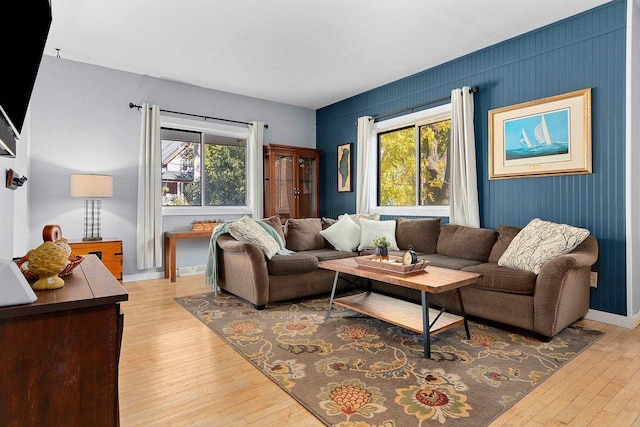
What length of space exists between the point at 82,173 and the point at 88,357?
13.3 feet

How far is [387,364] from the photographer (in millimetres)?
2188

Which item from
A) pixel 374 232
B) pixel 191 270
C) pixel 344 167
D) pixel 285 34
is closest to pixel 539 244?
pixel 374 232

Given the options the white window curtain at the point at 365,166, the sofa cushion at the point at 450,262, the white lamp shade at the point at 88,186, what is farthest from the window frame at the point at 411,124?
the white lamp shade at the point at 88,186

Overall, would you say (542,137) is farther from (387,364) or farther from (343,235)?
(387,364)

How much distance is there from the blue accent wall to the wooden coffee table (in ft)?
4.39

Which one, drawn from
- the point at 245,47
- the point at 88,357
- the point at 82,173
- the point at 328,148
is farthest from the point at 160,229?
the point at 88,357

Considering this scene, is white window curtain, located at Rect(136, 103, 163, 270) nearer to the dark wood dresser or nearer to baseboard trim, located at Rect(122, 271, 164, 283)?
baseboard trim, located at Rect(122, 271, 164, 283)

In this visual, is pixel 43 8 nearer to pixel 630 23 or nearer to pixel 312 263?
pixel 312 263

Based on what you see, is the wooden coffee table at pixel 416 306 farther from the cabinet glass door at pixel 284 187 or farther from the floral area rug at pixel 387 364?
the cabinet glass door at pixel 284 187

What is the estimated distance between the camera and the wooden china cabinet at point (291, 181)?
5.58 meters

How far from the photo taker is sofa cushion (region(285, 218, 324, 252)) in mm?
4281

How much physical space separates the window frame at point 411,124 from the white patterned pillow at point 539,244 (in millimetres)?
1250

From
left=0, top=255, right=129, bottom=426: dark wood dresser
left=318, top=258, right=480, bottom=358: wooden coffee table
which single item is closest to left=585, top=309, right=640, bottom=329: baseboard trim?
left=318, top=258, right=480, bottom=358: wooden coffee table

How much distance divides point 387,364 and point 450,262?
1.54 meters
